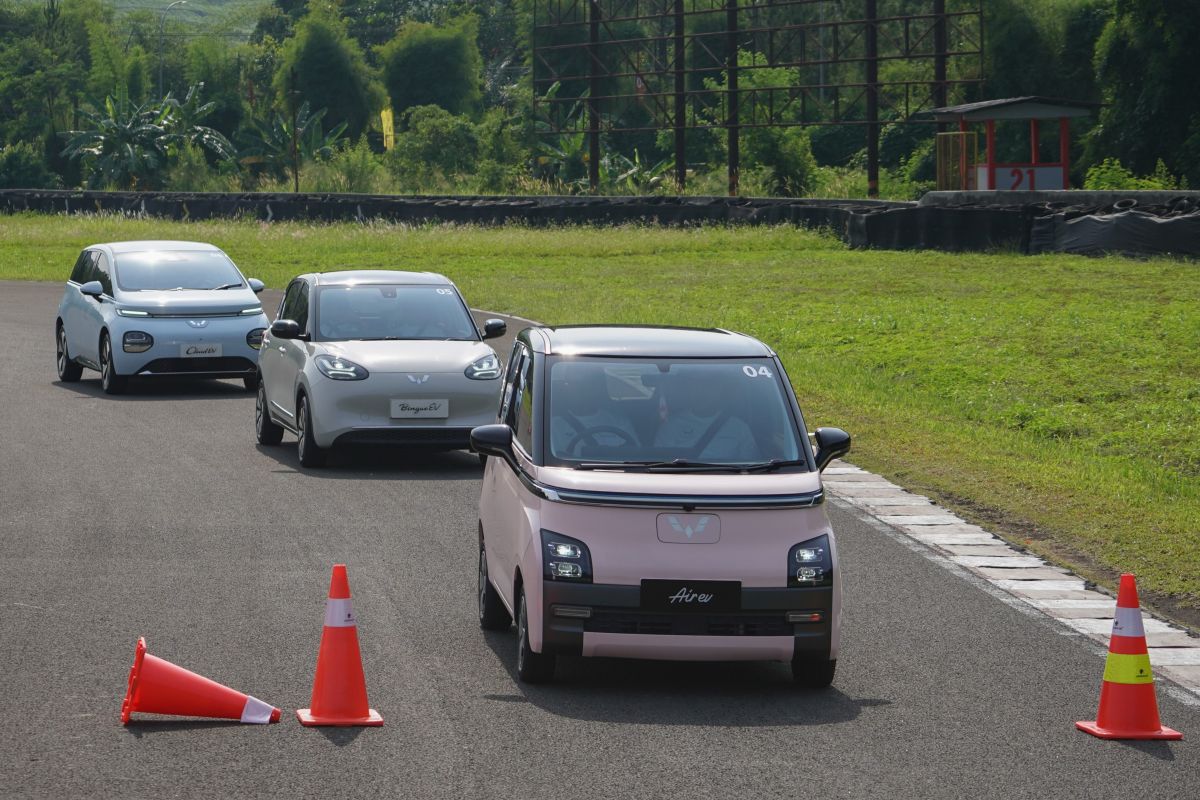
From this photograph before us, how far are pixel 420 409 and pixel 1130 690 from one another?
882 centimetres

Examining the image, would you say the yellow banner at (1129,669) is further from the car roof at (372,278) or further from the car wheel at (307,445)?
the car roof at (372,278)

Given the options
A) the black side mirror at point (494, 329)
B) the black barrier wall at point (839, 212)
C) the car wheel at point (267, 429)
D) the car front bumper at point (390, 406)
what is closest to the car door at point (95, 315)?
the car wheel at point (267, 429)

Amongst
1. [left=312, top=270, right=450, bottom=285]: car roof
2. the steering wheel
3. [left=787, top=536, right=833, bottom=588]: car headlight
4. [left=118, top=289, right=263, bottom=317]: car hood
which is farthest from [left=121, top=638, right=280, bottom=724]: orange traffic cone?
[left=118, top=289, right=263, bottom=317]: car hood

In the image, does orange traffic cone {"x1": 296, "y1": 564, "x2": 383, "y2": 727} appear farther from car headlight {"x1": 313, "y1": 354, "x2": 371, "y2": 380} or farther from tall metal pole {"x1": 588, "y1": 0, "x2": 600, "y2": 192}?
tall metal pole {"x1": 588, "y1": 0, "x2": 600, "y2": 192}

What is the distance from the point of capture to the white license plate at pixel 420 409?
49.8 feet

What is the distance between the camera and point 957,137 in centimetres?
4966

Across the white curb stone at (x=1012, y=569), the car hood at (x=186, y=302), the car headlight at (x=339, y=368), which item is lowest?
the white curb stone at (x=1012, y=569)

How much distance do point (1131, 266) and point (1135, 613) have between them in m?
28.0

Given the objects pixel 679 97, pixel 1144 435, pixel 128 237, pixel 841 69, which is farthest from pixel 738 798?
pixel 841 69

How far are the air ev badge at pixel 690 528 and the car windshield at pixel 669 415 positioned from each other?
429 millimetres

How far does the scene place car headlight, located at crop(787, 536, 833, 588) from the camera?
7844mm

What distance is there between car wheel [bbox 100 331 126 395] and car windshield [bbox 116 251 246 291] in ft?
2.56

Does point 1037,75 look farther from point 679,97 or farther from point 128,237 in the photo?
point 128,237

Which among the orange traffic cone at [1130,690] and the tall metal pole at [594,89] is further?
the tall metal pole at [594,89]
